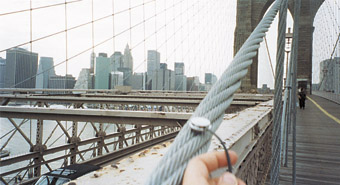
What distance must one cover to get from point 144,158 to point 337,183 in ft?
7.50

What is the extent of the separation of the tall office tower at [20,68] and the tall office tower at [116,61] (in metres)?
4.13

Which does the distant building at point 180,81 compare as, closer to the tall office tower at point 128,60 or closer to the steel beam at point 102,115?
the tall office tower at point 128,60

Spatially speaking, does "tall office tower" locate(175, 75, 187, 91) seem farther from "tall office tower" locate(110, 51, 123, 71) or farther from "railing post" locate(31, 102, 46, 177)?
"railing post" locate(31, 102, 46, 177)

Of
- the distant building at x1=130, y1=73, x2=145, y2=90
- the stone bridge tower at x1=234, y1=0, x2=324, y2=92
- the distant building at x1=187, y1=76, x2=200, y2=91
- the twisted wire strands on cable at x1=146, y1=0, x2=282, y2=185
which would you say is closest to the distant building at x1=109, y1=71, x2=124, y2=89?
the distant building at x1=130, y1=73, x2=145, y2=90

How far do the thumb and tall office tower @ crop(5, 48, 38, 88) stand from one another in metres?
7.50

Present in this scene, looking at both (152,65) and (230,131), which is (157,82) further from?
(230,131)

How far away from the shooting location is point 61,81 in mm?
8766

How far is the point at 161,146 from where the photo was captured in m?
1.09

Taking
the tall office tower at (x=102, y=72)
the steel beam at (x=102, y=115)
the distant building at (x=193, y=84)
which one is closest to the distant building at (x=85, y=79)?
the tall office tower at (x=102, y=72)

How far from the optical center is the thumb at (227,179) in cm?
31

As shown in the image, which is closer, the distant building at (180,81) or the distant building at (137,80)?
the distant building at (137,80)

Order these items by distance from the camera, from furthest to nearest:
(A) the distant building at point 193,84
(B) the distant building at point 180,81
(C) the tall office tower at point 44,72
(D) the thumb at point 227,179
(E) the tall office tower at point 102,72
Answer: (A) the distant building at point 193,84
(B) the distant building at point 180,81
(E) the tall office tower at point 102,72
(C) the tall office tower at point 44,72
(D) the thumb at point 227,179

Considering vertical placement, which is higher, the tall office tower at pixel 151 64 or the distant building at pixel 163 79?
the tall office tower at pixel 151 64

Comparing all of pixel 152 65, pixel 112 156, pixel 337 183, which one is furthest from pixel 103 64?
pixel 337 183
